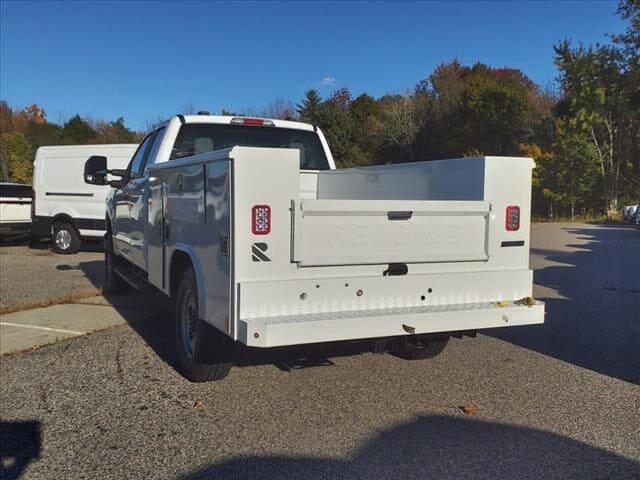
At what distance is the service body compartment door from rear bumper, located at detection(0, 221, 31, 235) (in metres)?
14.9

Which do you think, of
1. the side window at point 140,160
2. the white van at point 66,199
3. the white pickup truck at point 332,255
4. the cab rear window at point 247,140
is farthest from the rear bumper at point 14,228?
the white pickup truck at point 332,255

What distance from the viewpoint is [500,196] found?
462cm

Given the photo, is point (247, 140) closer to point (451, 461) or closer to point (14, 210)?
point (451, 461)

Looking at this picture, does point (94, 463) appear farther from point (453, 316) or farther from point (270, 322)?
point (453, 316)

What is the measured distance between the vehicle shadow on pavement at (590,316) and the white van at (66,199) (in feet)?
34.1

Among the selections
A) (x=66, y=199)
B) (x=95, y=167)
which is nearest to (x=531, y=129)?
(x=66, y=199)

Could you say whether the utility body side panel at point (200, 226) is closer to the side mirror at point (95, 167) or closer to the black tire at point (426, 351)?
the side mirror at point (95, 167)

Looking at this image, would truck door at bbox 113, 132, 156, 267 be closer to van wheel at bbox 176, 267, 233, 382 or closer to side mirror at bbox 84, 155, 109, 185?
side mirror at bbox 84, 155, 109, 185

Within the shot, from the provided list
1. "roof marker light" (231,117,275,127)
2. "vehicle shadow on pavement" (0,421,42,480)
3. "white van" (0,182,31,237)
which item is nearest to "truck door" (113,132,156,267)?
"roof marker light" (231,117,275,127)

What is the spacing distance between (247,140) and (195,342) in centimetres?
262

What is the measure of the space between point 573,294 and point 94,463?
7878 millimetres

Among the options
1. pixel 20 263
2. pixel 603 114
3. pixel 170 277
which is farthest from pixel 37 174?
pixel 603 114

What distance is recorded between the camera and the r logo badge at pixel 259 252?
382cm

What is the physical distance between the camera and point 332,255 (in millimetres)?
4074
